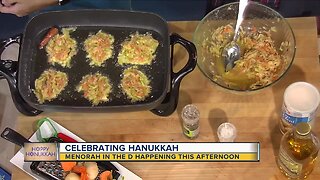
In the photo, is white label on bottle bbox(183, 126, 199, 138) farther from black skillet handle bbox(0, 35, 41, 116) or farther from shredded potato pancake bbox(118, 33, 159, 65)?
black skillet handle bbox(0, 35, 41, 116)

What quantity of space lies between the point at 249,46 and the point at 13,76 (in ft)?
2.19

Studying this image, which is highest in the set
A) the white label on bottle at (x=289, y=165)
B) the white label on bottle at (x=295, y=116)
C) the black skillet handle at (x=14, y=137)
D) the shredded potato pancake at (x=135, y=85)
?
the shredded potato pancake at (x=135, y=85)

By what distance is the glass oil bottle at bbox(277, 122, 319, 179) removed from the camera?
1.35 m

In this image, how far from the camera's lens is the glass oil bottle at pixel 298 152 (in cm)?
135

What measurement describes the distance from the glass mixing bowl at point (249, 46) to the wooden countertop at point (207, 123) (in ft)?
0.13

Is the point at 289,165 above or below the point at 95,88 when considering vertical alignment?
below

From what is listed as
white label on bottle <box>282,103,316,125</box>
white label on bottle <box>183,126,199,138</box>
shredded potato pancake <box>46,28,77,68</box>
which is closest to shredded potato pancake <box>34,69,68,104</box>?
shredded potato pancake <box>46,28,77,68</box>

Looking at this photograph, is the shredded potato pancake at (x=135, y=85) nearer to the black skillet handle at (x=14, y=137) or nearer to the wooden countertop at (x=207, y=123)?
the wooden countertop at (x=207, y=123)

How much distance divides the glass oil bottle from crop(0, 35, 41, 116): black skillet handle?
27.6 inches

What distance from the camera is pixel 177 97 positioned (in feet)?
5.04

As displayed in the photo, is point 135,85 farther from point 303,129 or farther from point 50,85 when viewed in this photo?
point 303,129

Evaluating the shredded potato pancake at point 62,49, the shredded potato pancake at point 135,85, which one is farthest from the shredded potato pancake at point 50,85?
the shredded potato pancake at point 135,85

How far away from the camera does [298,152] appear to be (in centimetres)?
137

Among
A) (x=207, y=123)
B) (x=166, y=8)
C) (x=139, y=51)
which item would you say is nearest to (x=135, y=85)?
(x=139, y=51)
